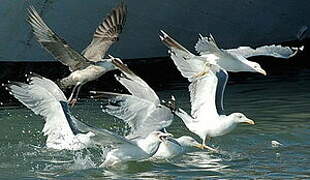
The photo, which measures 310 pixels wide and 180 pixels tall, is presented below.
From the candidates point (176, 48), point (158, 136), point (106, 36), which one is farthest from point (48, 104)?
point (106, 36)

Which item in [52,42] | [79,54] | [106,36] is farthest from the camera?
[106,36]

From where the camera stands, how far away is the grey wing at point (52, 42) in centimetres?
1148

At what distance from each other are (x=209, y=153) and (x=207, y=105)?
688mm

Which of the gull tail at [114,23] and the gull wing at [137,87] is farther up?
the gull tail at [114,23]

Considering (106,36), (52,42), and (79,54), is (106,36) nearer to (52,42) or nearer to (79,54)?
(79,54)

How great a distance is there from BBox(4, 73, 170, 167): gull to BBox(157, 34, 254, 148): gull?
1.29 meters

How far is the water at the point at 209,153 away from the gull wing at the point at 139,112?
47cm

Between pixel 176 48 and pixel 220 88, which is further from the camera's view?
pixel 176 48

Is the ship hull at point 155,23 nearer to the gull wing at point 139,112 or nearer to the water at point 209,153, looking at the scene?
the water at point 209,153

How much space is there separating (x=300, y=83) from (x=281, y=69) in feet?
8.89

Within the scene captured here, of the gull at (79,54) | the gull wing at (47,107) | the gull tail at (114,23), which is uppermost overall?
the gull tail at (114,23)

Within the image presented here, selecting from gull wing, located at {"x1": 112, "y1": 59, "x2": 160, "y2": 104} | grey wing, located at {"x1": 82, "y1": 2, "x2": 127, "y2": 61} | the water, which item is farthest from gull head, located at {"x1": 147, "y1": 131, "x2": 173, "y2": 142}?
grey wing, located at {"x1": 82, "y1": 2, "x2": 127, "y2": 61}

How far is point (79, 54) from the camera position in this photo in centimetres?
1176

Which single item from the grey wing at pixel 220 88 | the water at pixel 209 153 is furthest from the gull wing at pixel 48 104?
the grey wing at pixel 220 88
